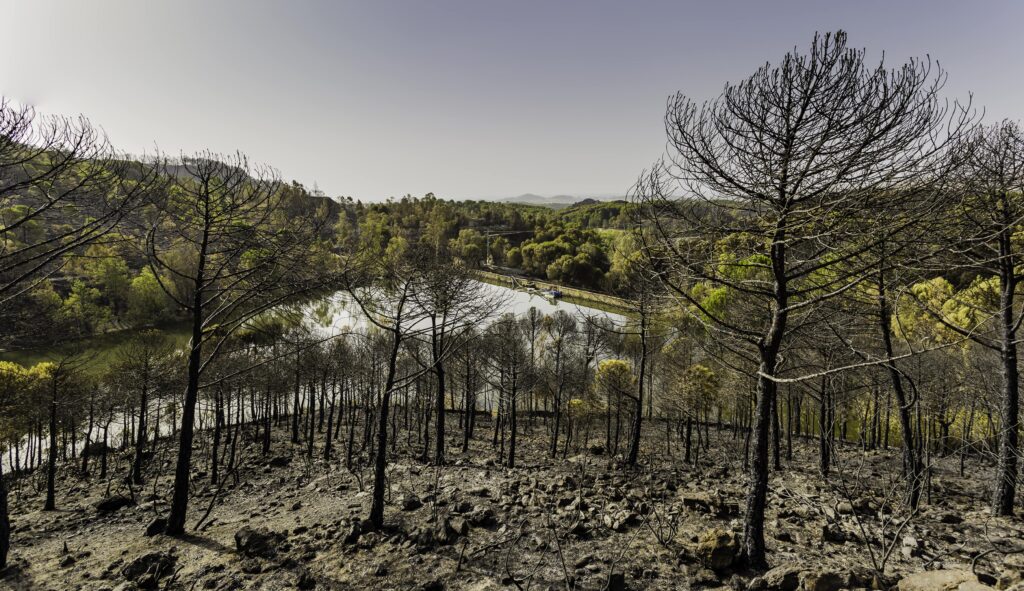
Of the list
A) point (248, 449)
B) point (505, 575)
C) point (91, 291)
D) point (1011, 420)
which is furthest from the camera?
point (91, 291)

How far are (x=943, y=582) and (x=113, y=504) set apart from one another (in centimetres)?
1702

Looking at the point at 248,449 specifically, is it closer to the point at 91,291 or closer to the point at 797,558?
the point at 797,558

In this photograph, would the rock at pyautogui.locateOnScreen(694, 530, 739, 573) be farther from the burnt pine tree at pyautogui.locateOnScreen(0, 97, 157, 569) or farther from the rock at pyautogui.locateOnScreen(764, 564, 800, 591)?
the burnt pine tree at pyautogui.locateOnScreen(0, 97, 157, 569)

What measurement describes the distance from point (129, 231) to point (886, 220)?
32.9 feet

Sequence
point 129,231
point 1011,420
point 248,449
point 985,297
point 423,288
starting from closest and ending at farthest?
point 129,231, point 1011,420, point 423,288, point 985,297, point 248,449

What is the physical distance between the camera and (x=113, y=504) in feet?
36.6

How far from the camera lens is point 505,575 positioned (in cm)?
537

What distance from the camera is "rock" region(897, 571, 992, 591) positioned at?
3191 mm

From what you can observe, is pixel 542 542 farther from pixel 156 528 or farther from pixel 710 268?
pixel 156 528

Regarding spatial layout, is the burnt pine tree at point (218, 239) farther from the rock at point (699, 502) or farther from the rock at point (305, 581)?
the rock at point (699, 502)

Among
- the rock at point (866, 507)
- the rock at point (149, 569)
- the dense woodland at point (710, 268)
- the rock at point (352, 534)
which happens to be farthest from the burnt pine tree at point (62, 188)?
the rock at point (866, 507)

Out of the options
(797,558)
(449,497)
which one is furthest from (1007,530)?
(449,497)

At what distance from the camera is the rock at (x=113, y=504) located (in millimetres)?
11070

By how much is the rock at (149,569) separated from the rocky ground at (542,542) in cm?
3
